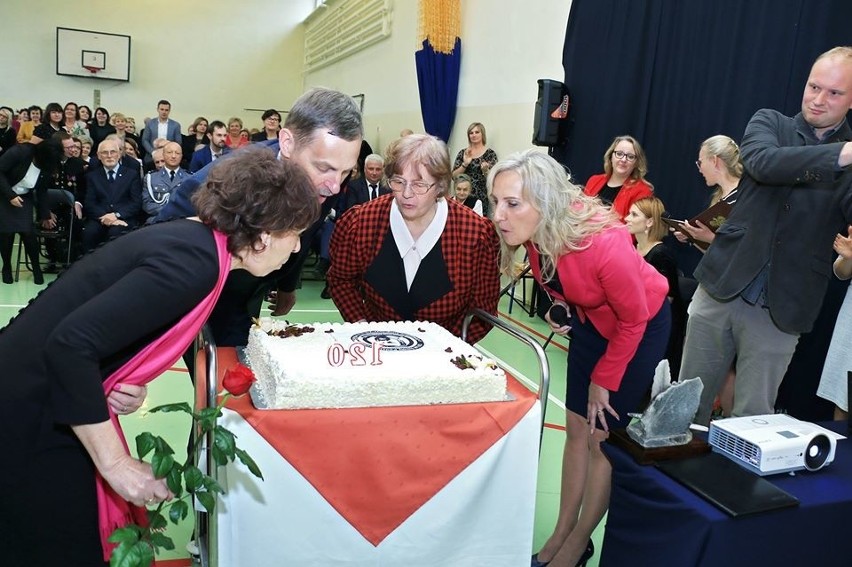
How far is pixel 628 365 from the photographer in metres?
2.03

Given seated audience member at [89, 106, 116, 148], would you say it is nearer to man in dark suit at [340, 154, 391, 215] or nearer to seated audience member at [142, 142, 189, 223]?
seated audience member at [142, 142, 189, 223]

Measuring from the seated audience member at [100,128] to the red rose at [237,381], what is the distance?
11.0 m

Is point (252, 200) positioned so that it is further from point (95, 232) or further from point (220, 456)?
point (95, 232)

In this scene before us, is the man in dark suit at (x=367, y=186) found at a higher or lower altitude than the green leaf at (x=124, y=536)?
higher

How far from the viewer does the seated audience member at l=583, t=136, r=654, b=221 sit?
458cm

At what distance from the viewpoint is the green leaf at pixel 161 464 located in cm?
118

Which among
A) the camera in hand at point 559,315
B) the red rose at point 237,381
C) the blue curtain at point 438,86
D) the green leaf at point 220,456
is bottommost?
the green leaf at point 220,456

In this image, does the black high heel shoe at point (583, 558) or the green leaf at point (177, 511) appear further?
the black high heel shoe at point (583, 558)

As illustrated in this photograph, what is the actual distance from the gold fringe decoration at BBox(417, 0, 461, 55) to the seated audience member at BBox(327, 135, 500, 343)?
6.68 metres

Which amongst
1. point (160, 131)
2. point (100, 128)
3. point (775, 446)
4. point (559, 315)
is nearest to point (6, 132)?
point (100, 128)

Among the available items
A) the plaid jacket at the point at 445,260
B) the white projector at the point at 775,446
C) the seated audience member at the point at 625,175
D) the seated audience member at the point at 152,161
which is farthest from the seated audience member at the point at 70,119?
the white projector at the point at 775,446

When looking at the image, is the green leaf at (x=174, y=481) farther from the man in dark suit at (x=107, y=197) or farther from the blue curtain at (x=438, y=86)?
the blue curtain at (x=438, y=86)

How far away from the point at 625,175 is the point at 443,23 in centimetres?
459

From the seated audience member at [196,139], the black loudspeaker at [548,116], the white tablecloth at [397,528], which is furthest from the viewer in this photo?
the seated audience member at [196,139]
